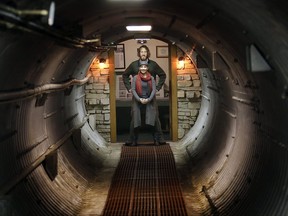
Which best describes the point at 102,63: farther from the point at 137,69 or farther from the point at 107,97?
the point at 137,69

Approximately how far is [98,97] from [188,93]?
2.79m

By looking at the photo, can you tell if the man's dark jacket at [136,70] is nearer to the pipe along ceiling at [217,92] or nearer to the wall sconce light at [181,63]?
the wall sconce light at [181,63]

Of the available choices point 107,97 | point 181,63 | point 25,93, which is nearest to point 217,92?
point 181,63

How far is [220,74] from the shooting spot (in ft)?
29.5

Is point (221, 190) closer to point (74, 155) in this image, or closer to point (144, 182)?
point (144, 182)

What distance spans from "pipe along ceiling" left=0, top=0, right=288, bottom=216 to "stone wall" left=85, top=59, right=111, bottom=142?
13.6 ft

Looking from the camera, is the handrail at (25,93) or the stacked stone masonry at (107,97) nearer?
the handrail at (25,93)

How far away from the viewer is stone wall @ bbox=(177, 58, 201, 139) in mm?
14375

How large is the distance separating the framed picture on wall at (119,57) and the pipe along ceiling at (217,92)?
561 cm

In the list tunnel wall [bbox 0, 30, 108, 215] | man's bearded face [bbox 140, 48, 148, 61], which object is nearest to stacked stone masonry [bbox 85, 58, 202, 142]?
man's bearded face [bbox 140, 48, 148, 61]

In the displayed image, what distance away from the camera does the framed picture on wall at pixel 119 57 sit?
15.8 m

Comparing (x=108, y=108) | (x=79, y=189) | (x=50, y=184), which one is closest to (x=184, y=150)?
(x=108, y=108)

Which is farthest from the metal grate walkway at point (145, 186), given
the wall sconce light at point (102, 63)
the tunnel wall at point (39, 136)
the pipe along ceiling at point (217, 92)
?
the wall sconce light at point (102, 63)

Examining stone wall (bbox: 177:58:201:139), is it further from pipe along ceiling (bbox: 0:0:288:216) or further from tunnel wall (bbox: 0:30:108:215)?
tunnel wall (bbox: 0:30:108:215)
